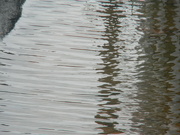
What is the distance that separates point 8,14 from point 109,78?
357 centimetres

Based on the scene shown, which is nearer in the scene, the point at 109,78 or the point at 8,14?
the point at 109,78

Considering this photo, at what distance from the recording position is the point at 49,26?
7.46 m

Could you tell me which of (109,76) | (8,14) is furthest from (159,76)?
(8,14)

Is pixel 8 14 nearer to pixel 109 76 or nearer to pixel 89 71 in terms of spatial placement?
pixel 89 71

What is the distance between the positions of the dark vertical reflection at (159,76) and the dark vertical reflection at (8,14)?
7.84 ft

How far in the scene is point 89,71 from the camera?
5.43 meters

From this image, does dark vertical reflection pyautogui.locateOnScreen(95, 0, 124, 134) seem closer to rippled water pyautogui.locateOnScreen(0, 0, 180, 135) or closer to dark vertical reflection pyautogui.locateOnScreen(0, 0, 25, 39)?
rippled water pyautogui.locateOnScreen(0, 0, 180, 135)

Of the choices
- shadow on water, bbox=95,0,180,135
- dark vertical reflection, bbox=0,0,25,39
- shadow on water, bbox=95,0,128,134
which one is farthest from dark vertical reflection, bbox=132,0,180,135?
dark vertical reflection, bbox=0,0,25,39

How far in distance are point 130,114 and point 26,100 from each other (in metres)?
1.15

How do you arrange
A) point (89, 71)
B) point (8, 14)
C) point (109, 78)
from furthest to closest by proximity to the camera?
1. point (8, 14)
2. point (89, 71)
3. point (109, 78)

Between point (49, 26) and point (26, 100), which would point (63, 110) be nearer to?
point (26, 100)

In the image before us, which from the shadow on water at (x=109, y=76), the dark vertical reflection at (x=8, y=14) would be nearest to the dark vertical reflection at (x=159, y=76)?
the shadow on water at (x=109, y=76)

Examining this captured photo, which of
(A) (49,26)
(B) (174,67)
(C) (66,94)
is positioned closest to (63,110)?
(C) (66,94)

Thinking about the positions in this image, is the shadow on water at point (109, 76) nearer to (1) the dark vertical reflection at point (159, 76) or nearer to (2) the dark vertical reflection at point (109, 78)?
(2) the dark vertical reflection at point (109, 78)
